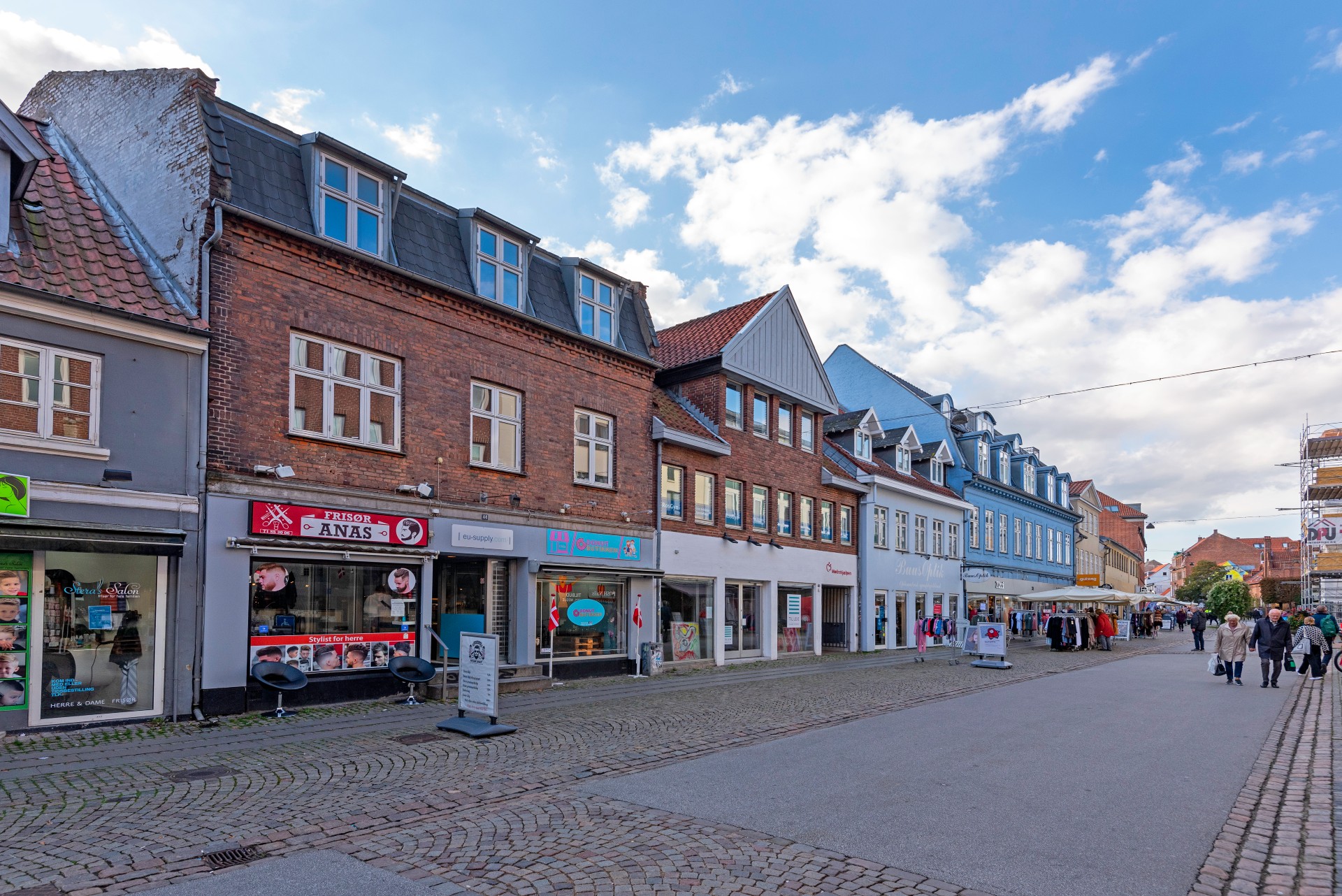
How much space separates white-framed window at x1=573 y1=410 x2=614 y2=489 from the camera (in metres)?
19.6

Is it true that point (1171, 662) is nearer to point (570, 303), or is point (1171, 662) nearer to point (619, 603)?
point (619, 603)

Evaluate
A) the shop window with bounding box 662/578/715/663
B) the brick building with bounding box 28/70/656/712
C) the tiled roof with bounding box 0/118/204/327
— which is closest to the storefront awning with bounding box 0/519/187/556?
the brick building with bounding box 28/70/656/712

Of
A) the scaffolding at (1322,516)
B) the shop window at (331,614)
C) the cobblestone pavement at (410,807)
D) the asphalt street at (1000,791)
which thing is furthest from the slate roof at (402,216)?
the scaffolding at (1322,516)

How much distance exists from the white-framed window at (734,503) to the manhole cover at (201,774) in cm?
1633

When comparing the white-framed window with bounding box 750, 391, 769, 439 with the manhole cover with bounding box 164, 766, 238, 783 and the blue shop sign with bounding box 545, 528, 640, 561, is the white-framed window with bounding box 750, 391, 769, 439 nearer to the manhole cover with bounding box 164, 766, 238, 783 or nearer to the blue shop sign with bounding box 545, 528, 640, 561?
the blue shop sign with bounding box 545, 528, 640, 561

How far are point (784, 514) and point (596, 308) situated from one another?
10.0 m

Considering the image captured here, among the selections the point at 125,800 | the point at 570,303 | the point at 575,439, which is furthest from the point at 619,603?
the point at 125,800

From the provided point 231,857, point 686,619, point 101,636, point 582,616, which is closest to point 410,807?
point 231,857

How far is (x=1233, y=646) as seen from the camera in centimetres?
2025

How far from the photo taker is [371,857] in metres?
6.43

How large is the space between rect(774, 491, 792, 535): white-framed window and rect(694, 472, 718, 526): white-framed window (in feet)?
11.6

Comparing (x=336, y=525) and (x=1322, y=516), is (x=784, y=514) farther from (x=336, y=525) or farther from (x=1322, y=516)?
(x=1322, y=516)

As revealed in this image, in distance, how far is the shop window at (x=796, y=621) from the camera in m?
27.4

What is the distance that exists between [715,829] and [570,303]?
14.2 meters
